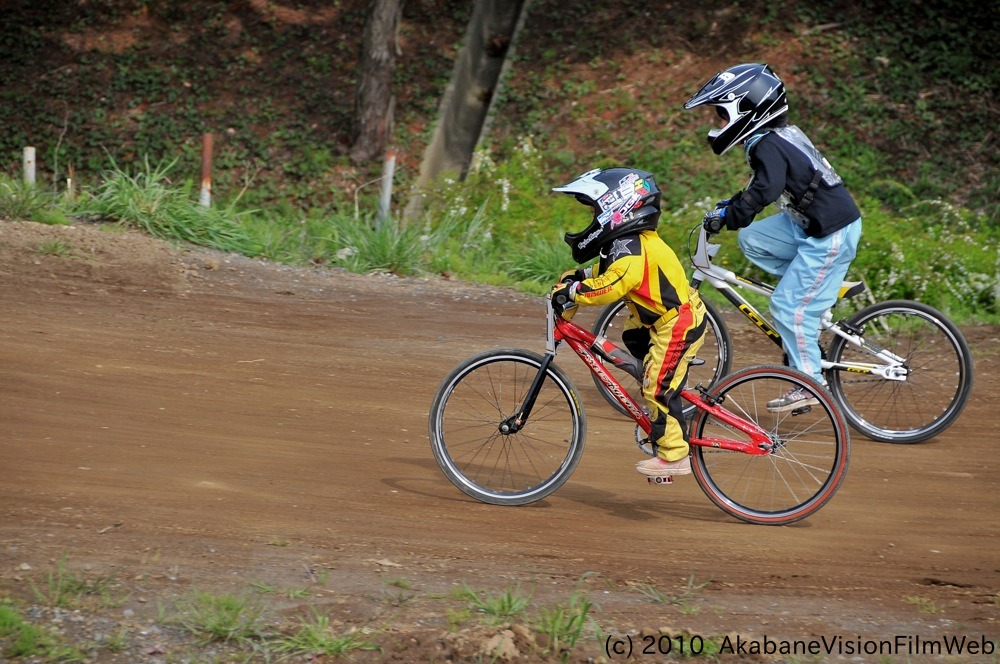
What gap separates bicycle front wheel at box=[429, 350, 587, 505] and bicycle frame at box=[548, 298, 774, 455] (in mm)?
122

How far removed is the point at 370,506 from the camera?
18.6ft

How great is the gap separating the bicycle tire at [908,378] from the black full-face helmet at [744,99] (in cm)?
150

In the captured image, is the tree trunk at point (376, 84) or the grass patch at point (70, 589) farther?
the tree trunk at point (376, 84)

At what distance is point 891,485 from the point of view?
21.6ft

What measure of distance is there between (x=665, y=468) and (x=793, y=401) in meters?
0.76

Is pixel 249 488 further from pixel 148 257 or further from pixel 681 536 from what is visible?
pixel 148 257

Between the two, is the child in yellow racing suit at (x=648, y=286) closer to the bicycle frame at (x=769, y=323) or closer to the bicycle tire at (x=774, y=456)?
the bicycle tire at (x=774, y=456)

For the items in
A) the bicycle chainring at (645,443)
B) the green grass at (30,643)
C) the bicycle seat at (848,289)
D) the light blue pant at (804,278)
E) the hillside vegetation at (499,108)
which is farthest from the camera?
the hillside vegetation at (499,108)

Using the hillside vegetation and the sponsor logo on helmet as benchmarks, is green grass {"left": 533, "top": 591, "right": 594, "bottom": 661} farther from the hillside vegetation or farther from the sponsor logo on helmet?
the hillside vegetation

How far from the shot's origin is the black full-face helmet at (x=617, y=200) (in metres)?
5.54

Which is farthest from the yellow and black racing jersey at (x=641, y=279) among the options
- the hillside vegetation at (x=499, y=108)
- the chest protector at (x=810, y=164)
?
the hillside vegetation at (x=499, y=108)

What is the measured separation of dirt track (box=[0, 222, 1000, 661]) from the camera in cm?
473

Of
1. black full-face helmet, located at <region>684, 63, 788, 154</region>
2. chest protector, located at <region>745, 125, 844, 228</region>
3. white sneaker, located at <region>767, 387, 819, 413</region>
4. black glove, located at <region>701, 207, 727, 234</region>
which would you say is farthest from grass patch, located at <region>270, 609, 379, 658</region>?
chest protector, located at <region>745, 125, 844, 228</region>

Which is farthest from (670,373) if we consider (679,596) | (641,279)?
(679,596)
